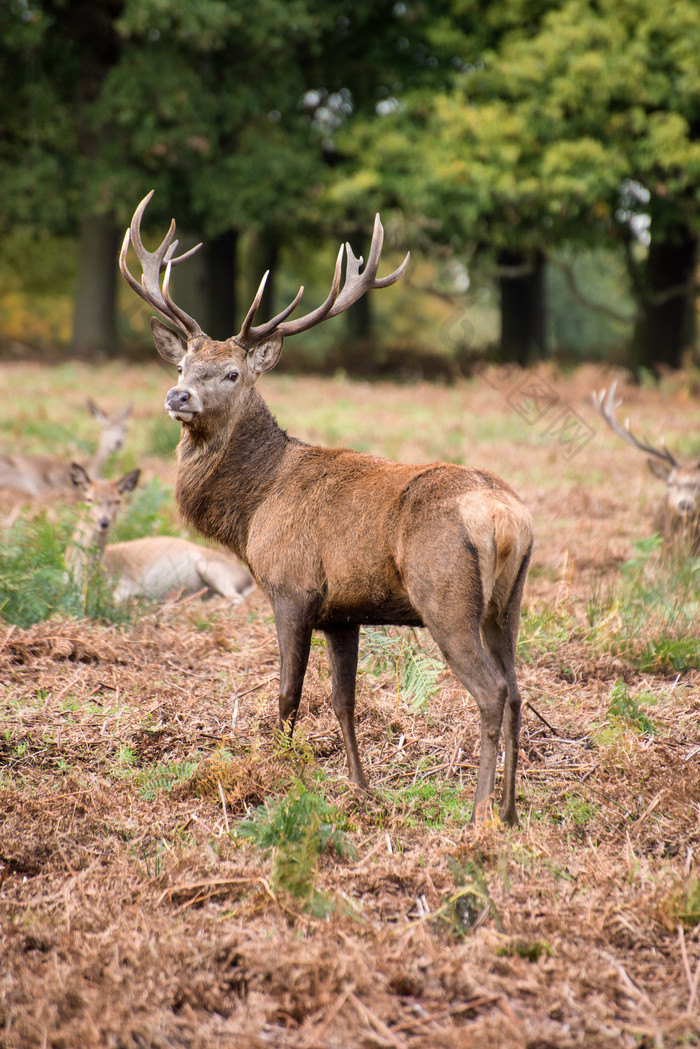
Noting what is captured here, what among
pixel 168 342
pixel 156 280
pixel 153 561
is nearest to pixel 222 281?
pixel 153 561

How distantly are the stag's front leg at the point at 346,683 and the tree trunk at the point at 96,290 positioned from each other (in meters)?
18.8

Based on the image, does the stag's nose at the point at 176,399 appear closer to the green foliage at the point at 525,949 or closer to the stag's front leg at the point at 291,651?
the stag's front leg at the point at 291,651

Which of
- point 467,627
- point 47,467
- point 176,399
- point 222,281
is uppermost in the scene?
point 222,281

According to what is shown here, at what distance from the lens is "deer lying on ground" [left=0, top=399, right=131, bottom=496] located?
10258 millimetres

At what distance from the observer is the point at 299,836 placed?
3527mm

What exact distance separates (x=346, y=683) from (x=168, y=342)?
1.97 metres

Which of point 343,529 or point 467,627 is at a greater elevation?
point 343,529

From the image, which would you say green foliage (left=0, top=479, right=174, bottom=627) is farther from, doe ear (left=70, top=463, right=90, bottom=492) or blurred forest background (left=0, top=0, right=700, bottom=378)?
blurred forest background (left=0, top=0, right=700, bottom=378)

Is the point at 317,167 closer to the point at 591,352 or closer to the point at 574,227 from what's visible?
the point at 574,227

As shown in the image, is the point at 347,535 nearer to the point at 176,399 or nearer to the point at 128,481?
the point at 176,399

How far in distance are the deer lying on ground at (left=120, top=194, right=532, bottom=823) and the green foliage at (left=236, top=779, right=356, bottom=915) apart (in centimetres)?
45

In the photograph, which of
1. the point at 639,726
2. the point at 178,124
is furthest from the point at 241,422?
the point at 178,124

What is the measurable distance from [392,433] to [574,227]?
7885mm

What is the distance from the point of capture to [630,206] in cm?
1770
